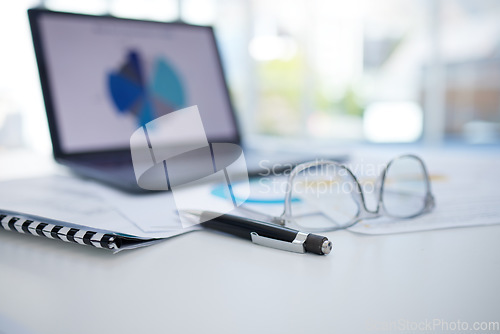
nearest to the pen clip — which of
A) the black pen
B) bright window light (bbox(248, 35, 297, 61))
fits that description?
the black pen

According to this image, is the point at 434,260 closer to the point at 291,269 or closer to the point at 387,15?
the point at 291,269

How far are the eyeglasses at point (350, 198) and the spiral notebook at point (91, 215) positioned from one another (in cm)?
13

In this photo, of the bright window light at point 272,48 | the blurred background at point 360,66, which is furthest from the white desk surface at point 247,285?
the bright window light at point 272,48

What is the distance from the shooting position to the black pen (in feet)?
1.11

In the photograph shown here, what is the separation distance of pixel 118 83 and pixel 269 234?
582 mm

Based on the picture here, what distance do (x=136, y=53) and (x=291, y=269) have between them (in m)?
0.68

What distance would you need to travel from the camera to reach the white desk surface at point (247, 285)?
0.24 metres

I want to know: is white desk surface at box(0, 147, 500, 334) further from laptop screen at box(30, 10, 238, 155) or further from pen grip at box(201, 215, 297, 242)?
laptop screen at box(30, 10, 238, 155)

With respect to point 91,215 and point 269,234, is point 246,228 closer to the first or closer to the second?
point 269,234

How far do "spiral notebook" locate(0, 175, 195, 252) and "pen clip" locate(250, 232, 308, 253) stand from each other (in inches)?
3.2

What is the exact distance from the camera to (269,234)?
0.36m

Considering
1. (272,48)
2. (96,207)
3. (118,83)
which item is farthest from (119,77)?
(272,48)

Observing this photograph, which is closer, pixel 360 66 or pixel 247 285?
pixel 247 285

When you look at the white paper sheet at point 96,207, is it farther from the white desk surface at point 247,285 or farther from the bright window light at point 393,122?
the bright window light at point 393,122
